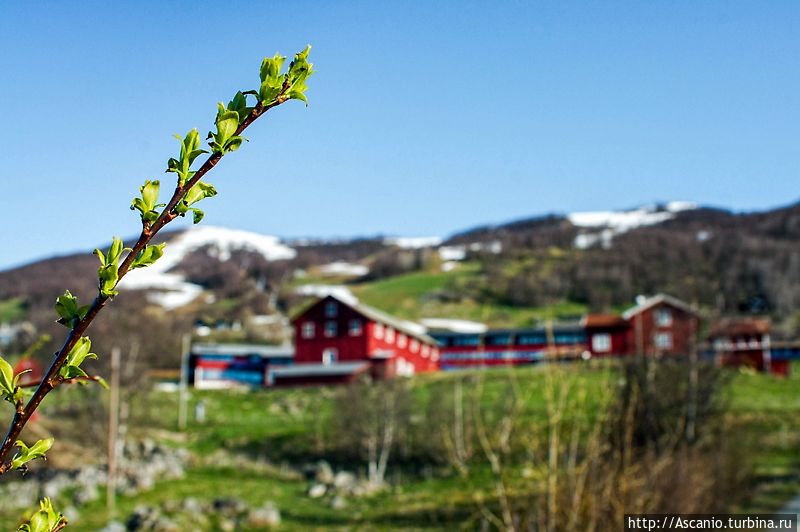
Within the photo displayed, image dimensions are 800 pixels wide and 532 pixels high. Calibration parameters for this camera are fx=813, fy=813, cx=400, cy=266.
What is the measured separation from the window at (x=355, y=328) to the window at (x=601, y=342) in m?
16.4

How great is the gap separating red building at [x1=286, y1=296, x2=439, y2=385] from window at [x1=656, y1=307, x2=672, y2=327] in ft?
54.9


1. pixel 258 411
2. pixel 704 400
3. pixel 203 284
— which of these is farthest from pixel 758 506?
pixel 203 284

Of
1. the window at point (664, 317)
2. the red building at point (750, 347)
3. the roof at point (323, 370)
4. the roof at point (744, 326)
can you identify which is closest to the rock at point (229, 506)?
the roof at point (323, 370)

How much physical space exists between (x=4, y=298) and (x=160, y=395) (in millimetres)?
92892

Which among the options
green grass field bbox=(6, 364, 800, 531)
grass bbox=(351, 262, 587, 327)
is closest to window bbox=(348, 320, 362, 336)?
green grass field bbox=(6, 364, 800, 531)

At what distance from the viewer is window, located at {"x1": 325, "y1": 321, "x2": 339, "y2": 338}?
55000mm

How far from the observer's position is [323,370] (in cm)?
5225

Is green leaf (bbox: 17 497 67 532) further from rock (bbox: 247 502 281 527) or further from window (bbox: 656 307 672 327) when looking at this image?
window (bbox: 656 307 672 327)

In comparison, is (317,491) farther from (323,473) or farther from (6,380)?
(6,380)

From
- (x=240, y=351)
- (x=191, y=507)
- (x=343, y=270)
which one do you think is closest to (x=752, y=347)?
(x=240, y=351)

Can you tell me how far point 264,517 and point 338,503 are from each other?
3166 mm

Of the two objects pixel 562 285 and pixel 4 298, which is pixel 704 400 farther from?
pixel 4 298

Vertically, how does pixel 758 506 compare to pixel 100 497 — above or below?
above

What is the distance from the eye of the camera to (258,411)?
42156mm
